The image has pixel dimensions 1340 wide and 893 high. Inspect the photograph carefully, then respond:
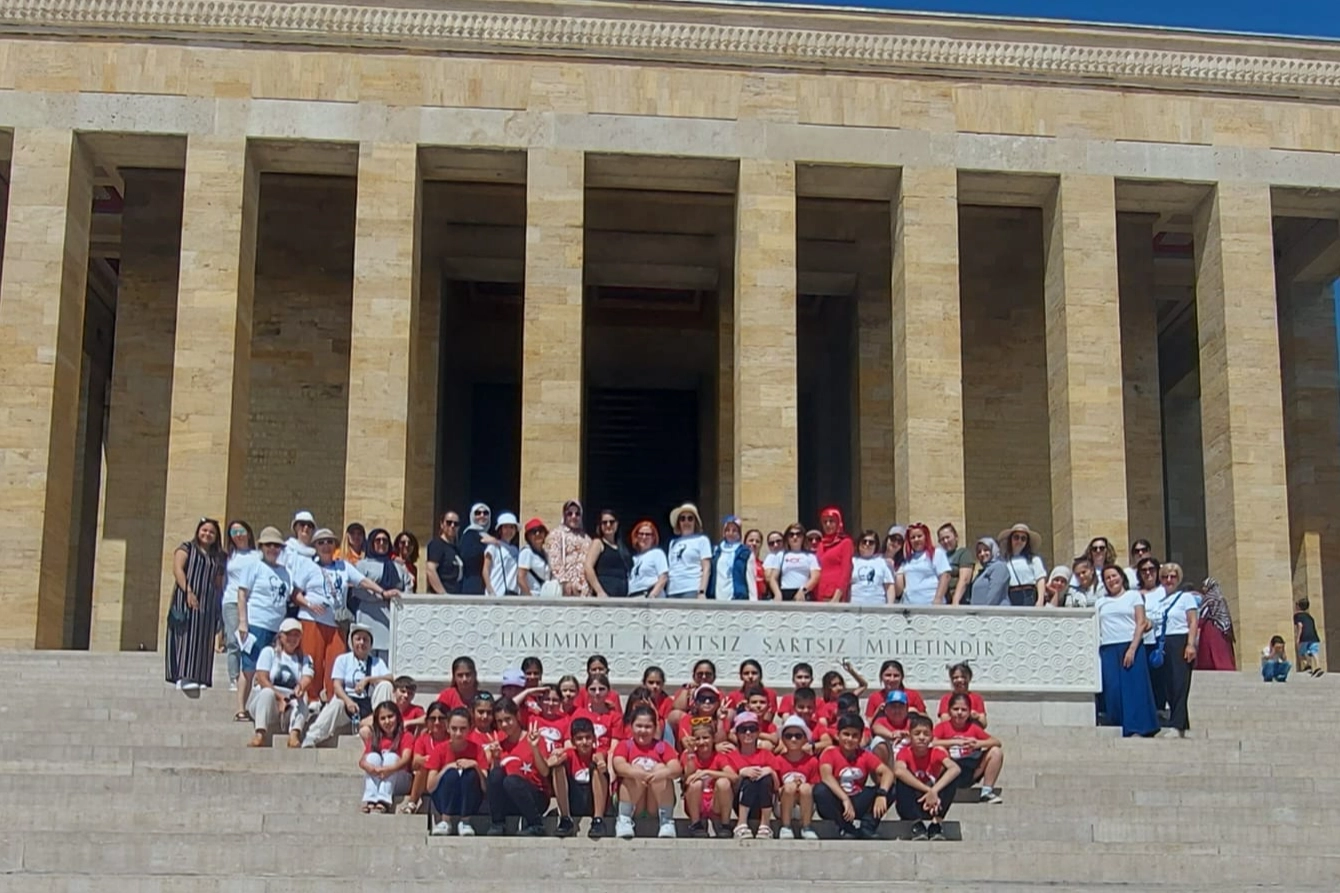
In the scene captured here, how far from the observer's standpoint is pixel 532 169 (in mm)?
21375

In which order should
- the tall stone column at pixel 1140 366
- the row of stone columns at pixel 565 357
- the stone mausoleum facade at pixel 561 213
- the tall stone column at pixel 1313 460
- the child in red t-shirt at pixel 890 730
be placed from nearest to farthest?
the child in red t-shirt at pixel 890 730, the row of stone columns at pixel 565 357, the stone mausoleum facade at pixel 561 213, the tall stone column at pixel 1140 366, the tall stone column at pixel 1313 460

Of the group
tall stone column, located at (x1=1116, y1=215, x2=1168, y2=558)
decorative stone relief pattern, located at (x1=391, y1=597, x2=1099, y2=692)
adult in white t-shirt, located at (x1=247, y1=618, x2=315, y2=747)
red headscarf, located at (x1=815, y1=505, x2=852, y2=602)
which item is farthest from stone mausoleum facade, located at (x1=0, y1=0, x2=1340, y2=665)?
adult in white t-shirt, located at (x1=247, y1=618, x2=315, y2=747)

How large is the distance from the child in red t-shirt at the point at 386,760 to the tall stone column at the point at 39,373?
9.82m

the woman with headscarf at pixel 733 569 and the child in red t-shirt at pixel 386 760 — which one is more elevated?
the woman with headscarf at pixel 733 569

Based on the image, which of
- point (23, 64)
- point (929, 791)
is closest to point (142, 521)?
point (23, 64)

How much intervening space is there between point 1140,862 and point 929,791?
4.40ft

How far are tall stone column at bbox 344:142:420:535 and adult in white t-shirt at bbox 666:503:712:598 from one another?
579cm

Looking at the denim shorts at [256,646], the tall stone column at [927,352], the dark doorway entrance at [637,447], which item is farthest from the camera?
the dark doorway entrance at [637,447]

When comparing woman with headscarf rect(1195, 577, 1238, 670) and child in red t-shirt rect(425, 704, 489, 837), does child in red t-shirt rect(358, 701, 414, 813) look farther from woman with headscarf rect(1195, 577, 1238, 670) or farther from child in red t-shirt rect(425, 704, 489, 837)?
woman with headscarf rect(1195, 577, 1238, 670)

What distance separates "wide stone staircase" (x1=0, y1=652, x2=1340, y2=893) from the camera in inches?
406

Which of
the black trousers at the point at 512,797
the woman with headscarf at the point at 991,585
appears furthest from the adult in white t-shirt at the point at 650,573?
the black trousers at the point at 512,797

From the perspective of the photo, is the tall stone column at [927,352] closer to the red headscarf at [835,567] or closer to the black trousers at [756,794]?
the red headscarf at [835,567]

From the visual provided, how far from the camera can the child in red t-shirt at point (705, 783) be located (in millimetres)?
11031

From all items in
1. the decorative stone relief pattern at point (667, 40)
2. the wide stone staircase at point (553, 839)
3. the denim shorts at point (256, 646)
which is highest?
the decorative stone relief pattern at point (667, 40)
